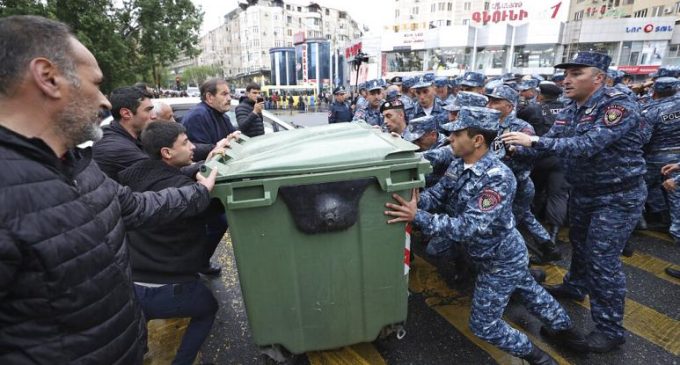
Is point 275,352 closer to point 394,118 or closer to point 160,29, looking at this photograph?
point 394,118

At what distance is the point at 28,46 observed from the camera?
111cm

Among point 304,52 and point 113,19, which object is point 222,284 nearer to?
point 113,19

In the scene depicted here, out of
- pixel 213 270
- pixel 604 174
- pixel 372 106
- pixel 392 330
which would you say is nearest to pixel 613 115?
pixel 604 174

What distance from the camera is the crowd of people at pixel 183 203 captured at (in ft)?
3.70

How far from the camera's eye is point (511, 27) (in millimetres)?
38031

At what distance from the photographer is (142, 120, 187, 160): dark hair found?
203 centimetres

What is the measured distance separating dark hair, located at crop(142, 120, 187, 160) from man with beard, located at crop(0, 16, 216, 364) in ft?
2.12

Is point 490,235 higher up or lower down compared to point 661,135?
lower down

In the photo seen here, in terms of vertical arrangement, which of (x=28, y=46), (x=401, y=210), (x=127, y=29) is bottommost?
(x=401, y=210)

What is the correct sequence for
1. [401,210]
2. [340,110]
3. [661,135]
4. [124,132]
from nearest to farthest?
[401,210], [124,132], [661,135], [340,110]

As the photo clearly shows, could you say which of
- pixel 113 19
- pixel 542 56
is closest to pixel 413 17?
pixel 542 56

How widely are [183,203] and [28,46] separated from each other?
848 millimetres

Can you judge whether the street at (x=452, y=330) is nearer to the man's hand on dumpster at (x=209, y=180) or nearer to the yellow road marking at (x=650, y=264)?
the yellow road marking at (x=650, y=264)

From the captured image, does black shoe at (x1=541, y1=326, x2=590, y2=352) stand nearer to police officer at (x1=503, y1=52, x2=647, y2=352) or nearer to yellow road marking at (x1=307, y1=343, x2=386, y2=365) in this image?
police officer at (x1=503, y1=52, x2=647, y2=352)
